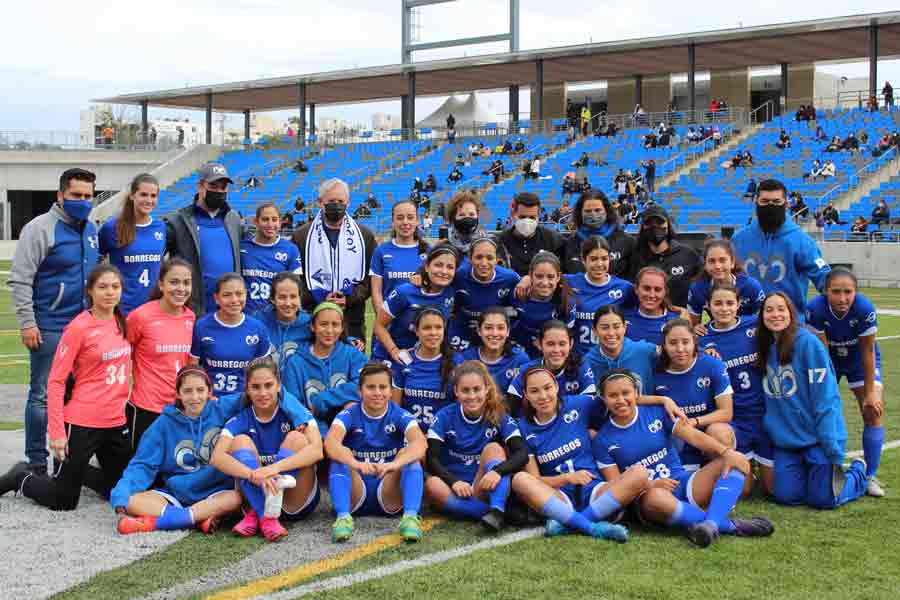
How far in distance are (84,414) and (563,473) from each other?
2618mm

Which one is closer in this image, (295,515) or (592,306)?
(295,515)

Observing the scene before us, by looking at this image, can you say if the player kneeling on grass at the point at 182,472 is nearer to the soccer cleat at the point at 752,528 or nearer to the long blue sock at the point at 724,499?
the long blue sock at the point at 724,499

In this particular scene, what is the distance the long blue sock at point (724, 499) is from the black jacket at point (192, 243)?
3337 millimetres

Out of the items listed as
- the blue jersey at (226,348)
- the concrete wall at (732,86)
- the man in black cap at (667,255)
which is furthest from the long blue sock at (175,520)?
the concrete wall at (732,86)

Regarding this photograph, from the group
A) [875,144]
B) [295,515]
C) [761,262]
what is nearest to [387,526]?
[295,515]

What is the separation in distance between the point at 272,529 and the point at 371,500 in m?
0.59

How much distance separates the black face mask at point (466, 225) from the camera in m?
6.41

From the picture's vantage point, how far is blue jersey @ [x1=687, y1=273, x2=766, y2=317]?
6145 millimetres

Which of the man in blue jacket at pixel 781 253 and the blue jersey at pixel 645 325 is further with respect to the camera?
the man in blue jacket at pixel 781 253

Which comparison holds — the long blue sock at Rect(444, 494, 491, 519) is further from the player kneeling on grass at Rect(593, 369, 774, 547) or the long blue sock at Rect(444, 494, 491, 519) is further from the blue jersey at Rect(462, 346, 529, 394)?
the blue jersey at Rect(462, 346, 529, 394)

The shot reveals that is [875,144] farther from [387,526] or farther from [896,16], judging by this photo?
[387,526]

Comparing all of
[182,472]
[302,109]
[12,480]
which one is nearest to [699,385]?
[182,472]

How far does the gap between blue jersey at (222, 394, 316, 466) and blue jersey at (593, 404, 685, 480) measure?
5.04ft

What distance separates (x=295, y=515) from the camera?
517cm
